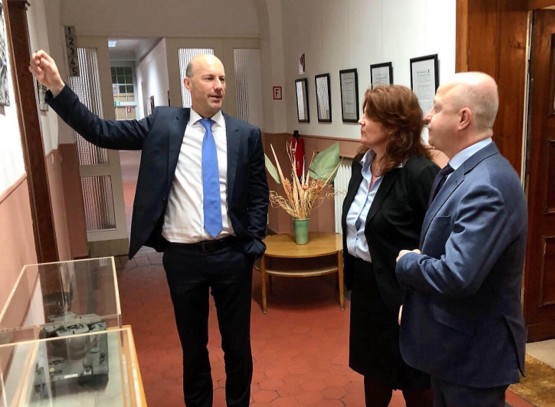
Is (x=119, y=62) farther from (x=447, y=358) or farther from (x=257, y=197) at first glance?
(x=447, y=358)

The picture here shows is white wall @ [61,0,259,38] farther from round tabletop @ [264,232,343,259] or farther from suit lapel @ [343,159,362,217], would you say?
suit lapel @ [343,159,362,217]

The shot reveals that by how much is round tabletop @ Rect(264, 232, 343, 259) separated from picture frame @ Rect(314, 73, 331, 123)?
110cm

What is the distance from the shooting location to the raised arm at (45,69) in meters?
1.54

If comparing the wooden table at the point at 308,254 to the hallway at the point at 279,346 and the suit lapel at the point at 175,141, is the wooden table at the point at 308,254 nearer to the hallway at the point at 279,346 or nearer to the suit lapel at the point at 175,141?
the hallway at the point at 279,346

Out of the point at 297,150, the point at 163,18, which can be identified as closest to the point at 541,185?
the point at 297,150

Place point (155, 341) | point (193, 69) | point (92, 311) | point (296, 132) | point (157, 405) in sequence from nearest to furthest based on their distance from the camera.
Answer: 1. point (92, 311)
2. point (193, 69)
3. point (157, 405)
4. point (155, 341)
5. point (296, 132)

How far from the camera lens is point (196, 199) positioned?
1927 mm

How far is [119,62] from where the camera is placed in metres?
14.7

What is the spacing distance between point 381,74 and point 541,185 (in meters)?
1.25

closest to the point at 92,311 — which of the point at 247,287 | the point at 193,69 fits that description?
the point at 247,287

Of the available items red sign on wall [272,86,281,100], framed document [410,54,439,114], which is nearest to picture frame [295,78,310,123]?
red sign on wall [272,86,281,100]

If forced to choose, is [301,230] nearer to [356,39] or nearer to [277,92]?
[356,39]

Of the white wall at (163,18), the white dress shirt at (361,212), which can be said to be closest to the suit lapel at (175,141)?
the white dress shirt at (361,212)

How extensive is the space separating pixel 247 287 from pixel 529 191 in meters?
1.68
